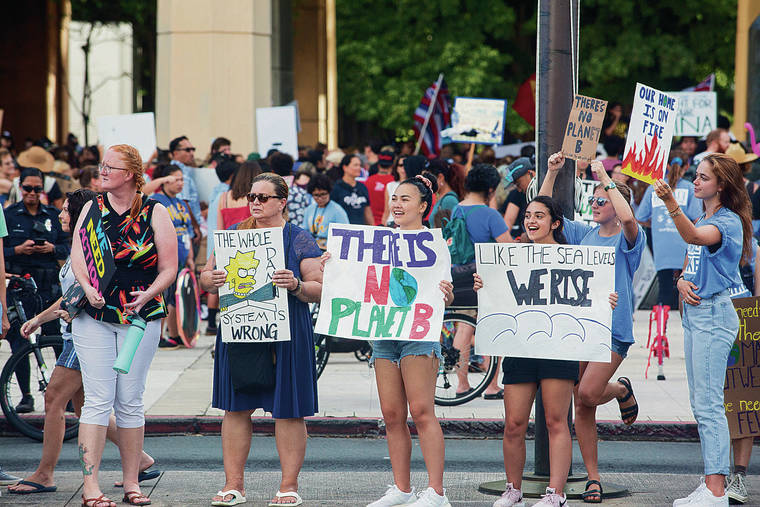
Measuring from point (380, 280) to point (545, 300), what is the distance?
3.07ft

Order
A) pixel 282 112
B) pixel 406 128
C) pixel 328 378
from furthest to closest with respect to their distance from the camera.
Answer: pixel 406 128
pixel 282 112
pixel 328 378

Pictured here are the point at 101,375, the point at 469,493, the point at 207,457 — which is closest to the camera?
the point at 101,375

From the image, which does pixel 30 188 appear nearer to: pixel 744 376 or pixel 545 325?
pixel 545 325

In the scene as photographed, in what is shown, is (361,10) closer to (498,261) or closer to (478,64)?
(478,64)

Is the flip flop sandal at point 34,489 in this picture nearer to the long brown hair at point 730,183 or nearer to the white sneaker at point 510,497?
the white sneaker at point 510,497

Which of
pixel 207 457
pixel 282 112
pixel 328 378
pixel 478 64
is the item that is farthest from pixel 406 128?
pixel 207 457

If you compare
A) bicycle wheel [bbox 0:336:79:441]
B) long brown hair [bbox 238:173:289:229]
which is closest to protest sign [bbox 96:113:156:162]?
bicycle wheel [bbox 0:336:79:441]

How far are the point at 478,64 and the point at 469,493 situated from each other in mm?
25949

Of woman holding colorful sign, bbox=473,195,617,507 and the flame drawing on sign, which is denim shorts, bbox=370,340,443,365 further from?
the flame drawing on sign

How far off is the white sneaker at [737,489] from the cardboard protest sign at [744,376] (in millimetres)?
349

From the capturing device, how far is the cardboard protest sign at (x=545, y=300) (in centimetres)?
670

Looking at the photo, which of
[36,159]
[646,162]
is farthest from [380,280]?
[36,159]

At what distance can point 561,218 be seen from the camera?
6859 mm

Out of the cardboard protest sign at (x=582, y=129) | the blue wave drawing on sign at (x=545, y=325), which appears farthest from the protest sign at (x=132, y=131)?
the blue wave drawing on sign at (x=545, y=325)
